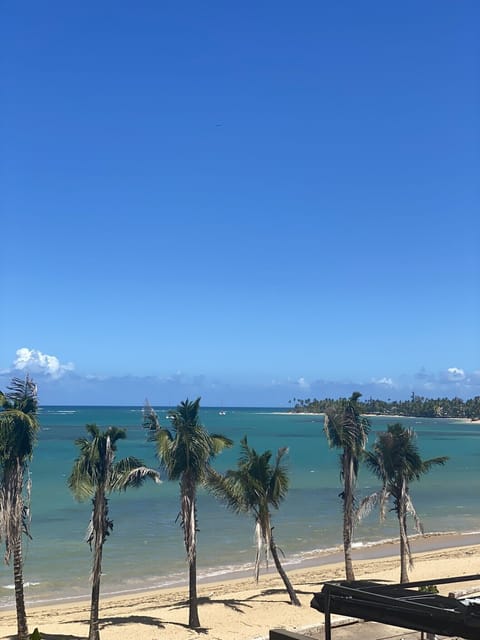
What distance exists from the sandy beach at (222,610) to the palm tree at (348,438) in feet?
13.4

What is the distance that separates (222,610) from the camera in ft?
96.2

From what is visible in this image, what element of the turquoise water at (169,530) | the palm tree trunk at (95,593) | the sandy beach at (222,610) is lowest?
the turquoise water at (169,530)

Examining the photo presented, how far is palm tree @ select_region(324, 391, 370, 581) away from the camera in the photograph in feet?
101

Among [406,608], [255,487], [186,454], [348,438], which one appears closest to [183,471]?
[186,454]

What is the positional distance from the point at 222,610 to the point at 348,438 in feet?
32.4

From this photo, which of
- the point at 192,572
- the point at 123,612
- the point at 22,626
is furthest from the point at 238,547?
the point at 22,626

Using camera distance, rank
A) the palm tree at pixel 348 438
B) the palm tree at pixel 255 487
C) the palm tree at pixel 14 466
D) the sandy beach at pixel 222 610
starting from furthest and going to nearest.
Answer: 1. the palm tree at pixel 348 438
2. the palm tree at pixel 255 487
3. the sandy beach at pixel 222 610
4. the palm tree at pixel 14 466

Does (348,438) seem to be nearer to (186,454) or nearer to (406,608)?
(186,454)

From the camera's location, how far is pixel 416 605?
860 centimetres

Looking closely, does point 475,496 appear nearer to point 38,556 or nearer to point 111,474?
point 38,556

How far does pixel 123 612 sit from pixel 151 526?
966 inches

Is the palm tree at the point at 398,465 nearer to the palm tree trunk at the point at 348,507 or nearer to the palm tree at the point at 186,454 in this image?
the palm tree trunk at the point at 348,507

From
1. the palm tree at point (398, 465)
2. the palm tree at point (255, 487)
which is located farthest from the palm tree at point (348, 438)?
the palm tree at point (255, 487)

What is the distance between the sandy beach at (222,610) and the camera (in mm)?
25922
